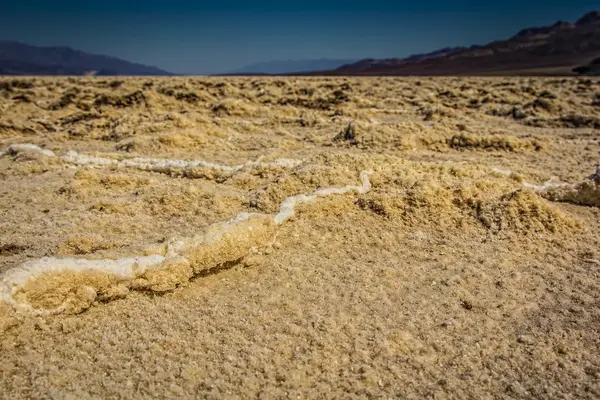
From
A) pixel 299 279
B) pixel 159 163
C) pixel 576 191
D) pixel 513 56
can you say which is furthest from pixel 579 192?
pixel 513 56

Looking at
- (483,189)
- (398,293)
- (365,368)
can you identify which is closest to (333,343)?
(365,368)

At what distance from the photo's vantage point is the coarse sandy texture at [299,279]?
1.69 meters

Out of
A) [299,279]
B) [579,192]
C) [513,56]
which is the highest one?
[513,56]

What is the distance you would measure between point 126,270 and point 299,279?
2.95ft

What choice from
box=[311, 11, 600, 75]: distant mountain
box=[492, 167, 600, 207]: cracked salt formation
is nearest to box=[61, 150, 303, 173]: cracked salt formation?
box=[492, 167, 600, 207]: cracked salt formation

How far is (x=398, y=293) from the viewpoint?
2.27m

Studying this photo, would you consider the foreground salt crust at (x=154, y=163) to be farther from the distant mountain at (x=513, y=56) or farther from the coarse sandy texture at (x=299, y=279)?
the distant mountain at (x=513, y=56)

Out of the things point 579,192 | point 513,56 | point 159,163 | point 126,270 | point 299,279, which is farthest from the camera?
point 513,56

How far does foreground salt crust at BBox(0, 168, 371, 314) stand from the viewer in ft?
6.23

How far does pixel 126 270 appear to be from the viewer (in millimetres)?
2125

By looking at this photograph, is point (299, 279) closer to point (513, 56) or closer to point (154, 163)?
point (154, 163)

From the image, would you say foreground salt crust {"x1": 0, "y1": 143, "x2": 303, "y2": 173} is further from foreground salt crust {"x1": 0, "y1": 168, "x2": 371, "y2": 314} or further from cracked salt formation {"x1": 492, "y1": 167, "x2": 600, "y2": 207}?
cracked salt formation {"x1": 492, "y1": 167, "x2": 600, "y2": 207}

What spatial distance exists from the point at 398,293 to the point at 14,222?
8.44ft

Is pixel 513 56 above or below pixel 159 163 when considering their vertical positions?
above
